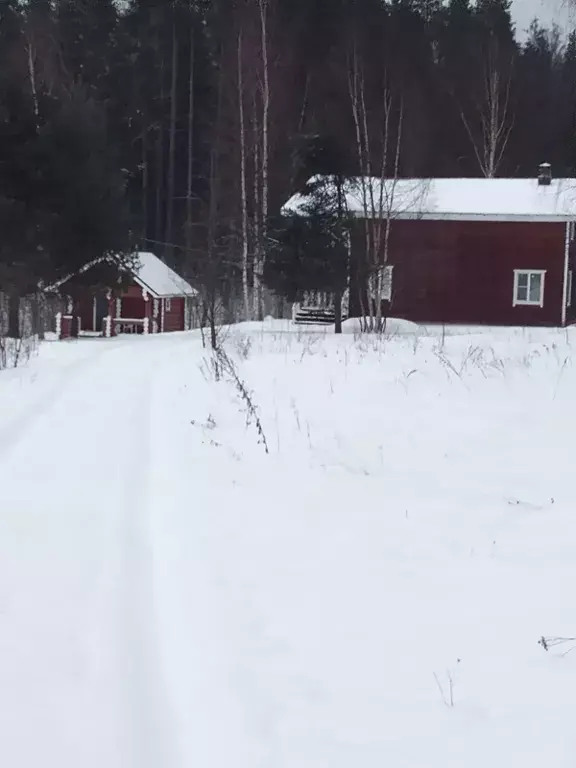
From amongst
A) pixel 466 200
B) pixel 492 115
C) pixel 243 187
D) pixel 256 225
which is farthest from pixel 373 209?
pixel 492 115

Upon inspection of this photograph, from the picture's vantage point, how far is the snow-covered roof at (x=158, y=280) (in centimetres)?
3345

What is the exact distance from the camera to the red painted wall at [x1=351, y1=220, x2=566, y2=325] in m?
26.9

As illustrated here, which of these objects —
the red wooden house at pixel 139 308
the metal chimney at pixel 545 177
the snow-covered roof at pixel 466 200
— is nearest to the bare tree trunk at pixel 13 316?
the red wooden house at pixel 139 308

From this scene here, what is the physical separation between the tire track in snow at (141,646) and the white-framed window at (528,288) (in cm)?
2250

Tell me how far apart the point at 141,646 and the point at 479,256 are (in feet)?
81.7

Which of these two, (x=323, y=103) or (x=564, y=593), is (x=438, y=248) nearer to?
(x=323, y=103)

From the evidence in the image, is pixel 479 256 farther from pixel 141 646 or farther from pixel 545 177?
pixel 141 646

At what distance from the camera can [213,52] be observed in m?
45.2

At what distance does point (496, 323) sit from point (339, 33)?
20473 millimetres

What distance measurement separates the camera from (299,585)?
14.8 feet

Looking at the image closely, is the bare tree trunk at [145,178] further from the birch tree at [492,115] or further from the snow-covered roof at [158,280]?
the birch tree at [492,115]

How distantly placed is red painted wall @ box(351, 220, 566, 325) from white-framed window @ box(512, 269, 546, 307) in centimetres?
14

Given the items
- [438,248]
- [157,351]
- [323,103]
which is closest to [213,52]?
[323,103]

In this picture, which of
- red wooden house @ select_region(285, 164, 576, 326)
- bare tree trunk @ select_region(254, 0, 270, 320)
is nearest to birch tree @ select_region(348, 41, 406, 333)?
red wooden house @ select_region(285, 164, 576, 326)
